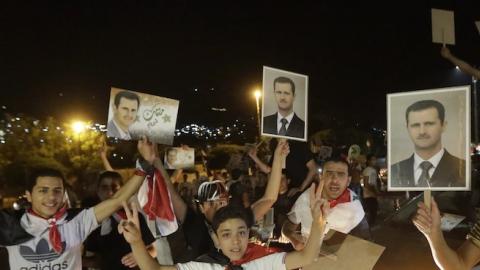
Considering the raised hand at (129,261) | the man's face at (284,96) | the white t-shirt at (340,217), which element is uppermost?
the man's face at (284,96)

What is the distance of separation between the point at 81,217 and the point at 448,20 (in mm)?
3385

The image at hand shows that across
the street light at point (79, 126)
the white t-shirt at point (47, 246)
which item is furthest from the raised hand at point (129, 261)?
the street light at point (79, 126)

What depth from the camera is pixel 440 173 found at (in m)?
3.32

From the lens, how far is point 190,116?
1455 inches

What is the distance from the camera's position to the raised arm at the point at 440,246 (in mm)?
3094

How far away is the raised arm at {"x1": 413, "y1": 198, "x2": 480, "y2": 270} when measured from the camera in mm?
3094

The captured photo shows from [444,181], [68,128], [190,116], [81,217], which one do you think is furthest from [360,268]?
[68,128]

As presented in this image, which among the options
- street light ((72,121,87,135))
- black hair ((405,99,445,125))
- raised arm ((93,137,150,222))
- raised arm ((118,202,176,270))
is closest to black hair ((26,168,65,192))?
raised arm ((93,137,150,222))

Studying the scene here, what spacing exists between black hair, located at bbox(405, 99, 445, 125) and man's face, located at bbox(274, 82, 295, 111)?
130 centimetres

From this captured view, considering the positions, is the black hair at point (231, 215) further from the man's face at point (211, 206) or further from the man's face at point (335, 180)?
the man's face at point (335, 180)

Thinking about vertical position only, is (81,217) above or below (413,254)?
above

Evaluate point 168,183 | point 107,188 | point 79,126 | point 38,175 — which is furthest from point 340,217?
point 79,126

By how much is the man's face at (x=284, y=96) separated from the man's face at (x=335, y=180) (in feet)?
2.11

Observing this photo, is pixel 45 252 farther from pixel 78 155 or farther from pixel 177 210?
pixel 78 155
